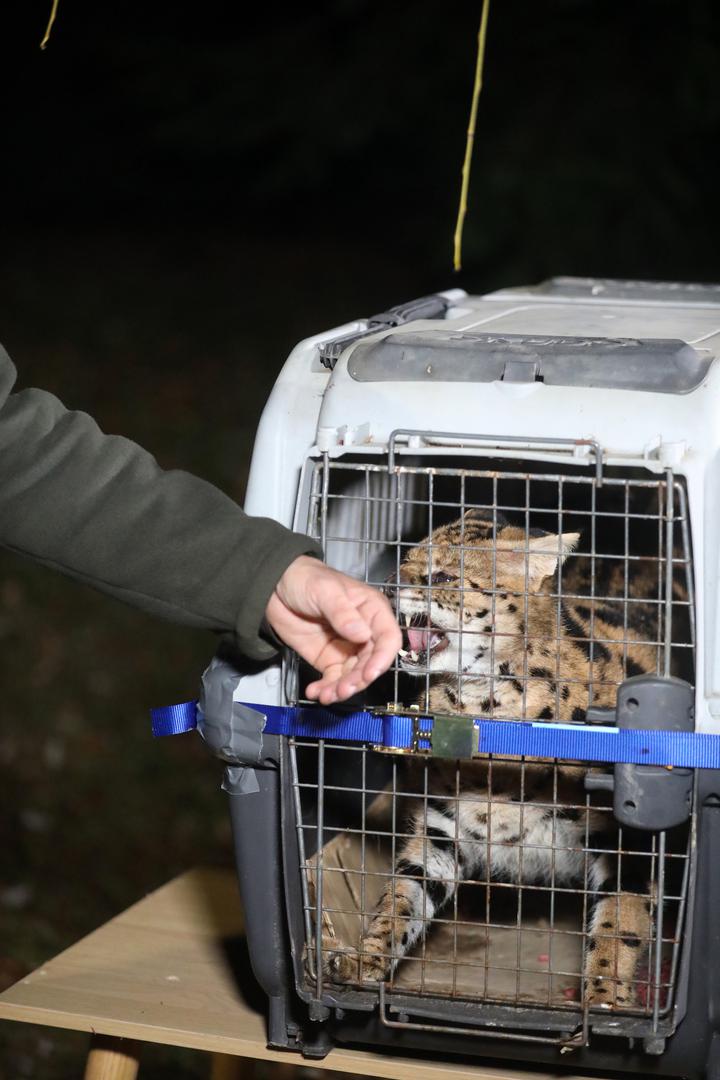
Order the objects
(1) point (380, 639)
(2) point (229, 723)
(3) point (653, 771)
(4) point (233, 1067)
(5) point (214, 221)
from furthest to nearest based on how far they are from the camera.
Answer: (5) point (214, 221)
(4) point (233, 1067)
(2) point (229, 723)
(3) point (653, 771)
(1) point (380, 639)

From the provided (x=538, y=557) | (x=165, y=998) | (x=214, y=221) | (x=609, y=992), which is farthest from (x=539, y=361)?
(x=214, y=221)

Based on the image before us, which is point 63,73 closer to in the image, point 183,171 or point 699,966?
point 183,171

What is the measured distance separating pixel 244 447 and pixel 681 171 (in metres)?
2.25

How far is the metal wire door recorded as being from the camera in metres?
1.59

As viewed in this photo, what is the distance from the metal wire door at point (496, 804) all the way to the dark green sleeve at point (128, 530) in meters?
0.20

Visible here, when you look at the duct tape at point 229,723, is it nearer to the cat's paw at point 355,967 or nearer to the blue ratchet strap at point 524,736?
the blue ratchet strap at point 524,736

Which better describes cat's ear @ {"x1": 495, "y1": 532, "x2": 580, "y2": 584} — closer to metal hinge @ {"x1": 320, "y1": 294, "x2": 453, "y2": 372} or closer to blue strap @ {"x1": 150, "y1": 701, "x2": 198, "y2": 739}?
metal hinge @ {"x1": 320, "y1": 294, "x2": 453, "y2": 372}

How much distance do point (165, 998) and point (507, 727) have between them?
0.67 metres

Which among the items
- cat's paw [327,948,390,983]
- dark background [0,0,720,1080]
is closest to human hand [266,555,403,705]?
cat's paw [327,948,390,983]

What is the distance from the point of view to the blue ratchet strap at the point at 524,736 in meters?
1.47

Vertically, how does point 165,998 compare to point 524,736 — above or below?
below

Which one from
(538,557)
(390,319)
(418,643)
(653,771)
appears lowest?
(653,771)

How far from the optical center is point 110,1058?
70.7 inches

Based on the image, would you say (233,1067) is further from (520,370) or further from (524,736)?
(520,370)
